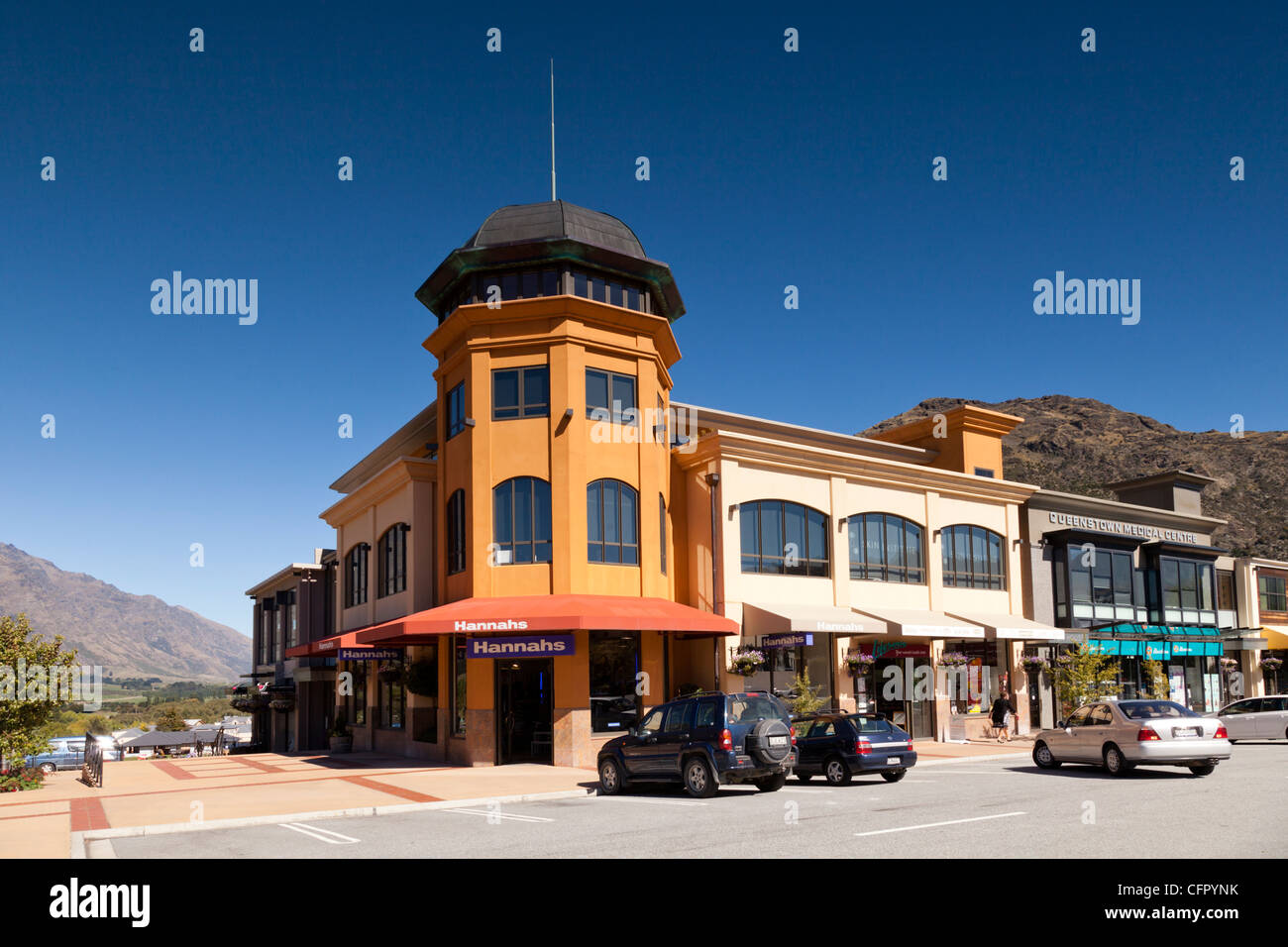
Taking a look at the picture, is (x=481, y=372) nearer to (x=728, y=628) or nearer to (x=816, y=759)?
(x=728, y=628)

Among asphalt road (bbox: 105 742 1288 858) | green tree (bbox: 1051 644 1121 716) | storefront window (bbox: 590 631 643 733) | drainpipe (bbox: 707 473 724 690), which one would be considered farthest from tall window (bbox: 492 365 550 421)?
green tree (bbox: 1051 644 1121 716)

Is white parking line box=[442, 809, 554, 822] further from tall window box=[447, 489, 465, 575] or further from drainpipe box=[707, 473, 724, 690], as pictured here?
drainpipe box=[707, 473, 724, 690]

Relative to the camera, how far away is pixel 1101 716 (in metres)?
20.7

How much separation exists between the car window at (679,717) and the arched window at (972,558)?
19207 millimetres

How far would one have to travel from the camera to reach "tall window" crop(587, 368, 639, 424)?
1078 inches

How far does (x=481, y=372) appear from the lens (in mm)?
27469

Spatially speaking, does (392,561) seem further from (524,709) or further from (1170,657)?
(1170,657)

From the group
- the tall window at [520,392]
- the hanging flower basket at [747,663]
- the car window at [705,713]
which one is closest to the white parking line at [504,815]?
the car window at [705,713]

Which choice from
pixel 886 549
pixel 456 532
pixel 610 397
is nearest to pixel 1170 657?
pixel 886 549

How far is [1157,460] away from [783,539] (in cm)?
9040

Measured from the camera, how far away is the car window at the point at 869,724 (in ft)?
64.6

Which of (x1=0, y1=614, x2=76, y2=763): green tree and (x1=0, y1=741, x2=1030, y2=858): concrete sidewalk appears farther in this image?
(x1=0, y1=614, x2=76, y2=763): green tree

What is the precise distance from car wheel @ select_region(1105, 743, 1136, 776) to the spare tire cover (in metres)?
7.08
